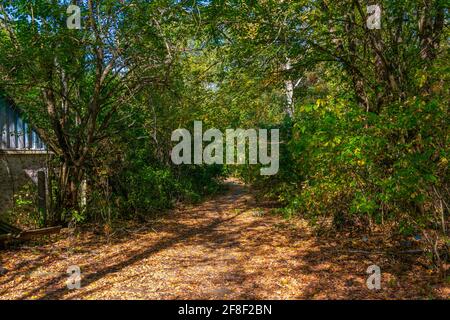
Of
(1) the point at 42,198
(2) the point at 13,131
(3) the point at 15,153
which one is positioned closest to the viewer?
(1) the point at 42,198

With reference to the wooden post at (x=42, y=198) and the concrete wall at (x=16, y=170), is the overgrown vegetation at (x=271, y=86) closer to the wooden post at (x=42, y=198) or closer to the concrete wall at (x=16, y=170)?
the wooden post at (x=42, y=198)

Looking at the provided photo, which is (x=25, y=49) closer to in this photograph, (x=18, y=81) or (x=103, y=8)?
(x=18, y=81)

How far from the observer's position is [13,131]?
9.95 m

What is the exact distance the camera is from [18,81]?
761cm

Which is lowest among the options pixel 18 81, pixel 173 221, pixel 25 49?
pixel 173 221

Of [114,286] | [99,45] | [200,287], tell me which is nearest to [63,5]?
[99,45]

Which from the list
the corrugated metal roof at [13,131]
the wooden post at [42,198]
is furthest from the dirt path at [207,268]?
the corrugated metal roof at [13,131]

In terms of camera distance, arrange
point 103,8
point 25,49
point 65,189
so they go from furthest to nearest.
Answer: point 65,189, point 25,49, point 103,8

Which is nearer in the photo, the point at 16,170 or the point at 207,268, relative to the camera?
the point at 207,268

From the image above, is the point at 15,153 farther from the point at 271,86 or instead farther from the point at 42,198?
the point at 271,86

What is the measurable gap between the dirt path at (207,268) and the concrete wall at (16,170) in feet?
7.31

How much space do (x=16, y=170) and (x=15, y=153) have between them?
1.40 feet

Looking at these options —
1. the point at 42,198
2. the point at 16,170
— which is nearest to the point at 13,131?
the point at 16,170
